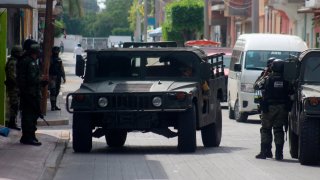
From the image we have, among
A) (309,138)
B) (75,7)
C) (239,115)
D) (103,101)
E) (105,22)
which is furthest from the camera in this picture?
(105,22)

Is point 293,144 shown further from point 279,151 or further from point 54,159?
point 54,159

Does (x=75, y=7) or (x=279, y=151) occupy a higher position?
(x=75, y=7)

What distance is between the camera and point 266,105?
56.6ft

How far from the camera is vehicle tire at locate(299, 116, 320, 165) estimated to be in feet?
52.8

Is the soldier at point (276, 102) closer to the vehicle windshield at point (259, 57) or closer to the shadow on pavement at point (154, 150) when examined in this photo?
the shadow on pavement at point (154, 150)

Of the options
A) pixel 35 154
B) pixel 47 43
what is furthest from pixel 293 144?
pixel 47 43

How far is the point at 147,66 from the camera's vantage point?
63.6 ft

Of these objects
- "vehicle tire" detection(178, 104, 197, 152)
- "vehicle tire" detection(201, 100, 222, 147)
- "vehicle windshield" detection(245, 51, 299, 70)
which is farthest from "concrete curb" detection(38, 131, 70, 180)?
"vehicle windshield" detection(245, 51, 299, 70)

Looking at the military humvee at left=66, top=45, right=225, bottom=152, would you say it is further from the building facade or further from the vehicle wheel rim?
the building facade

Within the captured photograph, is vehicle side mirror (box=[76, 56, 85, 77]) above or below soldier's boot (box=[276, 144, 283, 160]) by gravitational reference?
above

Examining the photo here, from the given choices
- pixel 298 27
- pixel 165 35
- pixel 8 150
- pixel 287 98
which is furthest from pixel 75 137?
pixel 165 35

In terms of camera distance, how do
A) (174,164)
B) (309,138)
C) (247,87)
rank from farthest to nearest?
(247,87) → (174,164) → (309,138)

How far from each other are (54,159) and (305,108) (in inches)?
164

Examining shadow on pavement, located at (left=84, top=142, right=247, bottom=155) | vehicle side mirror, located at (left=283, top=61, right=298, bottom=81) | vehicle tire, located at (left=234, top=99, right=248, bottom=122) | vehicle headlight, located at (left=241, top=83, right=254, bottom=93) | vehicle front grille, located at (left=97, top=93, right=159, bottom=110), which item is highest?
vehicle side mirror, located at (left=283, top=61, right=298, bottom=81)
